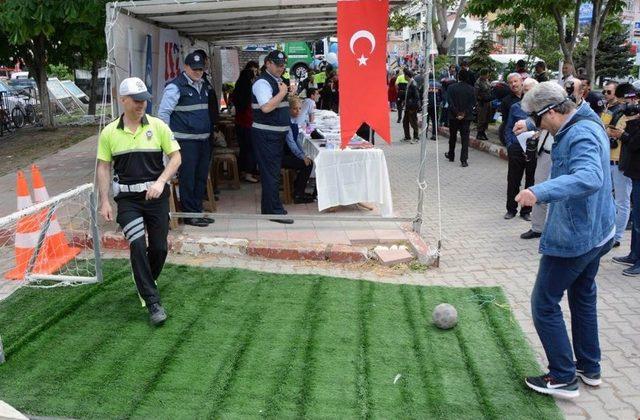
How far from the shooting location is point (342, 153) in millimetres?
7105

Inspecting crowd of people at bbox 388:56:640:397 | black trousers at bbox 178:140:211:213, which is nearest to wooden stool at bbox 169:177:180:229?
black trousers at bbox 178:140:211:213

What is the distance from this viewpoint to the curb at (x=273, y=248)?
6082 millimetres

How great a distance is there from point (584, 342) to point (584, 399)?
1.11 ft

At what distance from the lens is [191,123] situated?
257 inches

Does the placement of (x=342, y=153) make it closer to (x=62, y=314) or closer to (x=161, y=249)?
(x=161, y=249)

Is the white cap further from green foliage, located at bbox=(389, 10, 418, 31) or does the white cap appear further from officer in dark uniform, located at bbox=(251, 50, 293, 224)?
green foliage, located at bbox=(389, 10, 418, 31)

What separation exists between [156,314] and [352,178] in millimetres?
3385

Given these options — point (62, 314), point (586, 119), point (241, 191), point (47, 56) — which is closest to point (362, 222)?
point (241, 191)

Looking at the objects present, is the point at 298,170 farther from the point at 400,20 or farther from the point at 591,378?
the point at 400,20

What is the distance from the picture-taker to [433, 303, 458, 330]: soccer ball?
4.48 metres

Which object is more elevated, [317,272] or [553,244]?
[553,244]

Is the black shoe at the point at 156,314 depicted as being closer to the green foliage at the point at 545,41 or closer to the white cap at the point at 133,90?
the white cap at the point at 133,90

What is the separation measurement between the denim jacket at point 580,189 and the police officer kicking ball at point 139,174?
262cm

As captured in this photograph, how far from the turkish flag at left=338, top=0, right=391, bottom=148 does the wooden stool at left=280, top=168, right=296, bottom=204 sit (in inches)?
82.9
